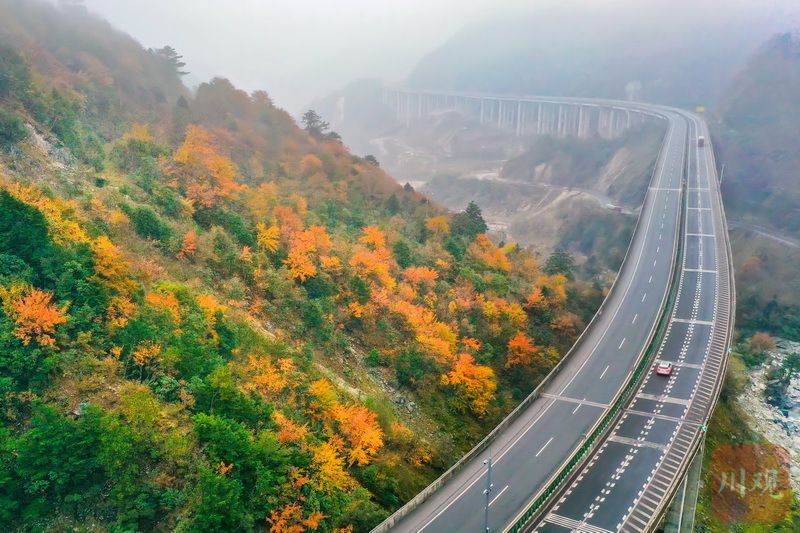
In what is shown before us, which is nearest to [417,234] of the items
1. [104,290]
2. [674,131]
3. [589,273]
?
[589,273]

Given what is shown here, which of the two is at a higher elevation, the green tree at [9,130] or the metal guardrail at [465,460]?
the green tree at [9,130]

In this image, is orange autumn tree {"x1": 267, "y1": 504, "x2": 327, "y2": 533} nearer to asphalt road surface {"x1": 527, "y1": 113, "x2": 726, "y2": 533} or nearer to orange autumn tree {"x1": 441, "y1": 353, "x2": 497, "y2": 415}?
asphalt road surface {"x1": 527, "y1": 113, "x2": 726, "y2": 533}

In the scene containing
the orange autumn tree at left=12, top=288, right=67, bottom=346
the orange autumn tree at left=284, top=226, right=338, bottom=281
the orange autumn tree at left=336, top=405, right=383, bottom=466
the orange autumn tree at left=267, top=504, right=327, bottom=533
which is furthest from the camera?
the orange autumn tree at left=284, top=226, right=338, bottom=281

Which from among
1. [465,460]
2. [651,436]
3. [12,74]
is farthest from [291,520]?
[12,74]

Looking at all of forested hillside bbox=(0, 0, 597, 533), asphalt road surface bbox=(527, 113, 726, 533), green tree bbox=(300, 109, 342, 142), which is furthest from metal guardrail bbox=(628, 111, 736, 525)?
green tree bbox=(300, 109, 342, 142)

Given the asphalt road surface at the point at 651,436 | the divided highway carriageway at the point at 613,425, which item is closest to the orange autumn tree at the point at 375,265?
the divided highway carriageway at the point at 613,425

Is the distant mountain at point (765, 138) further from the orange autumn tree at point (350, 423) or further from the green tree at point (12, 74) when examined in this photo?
the green tree at point (12, 74)
